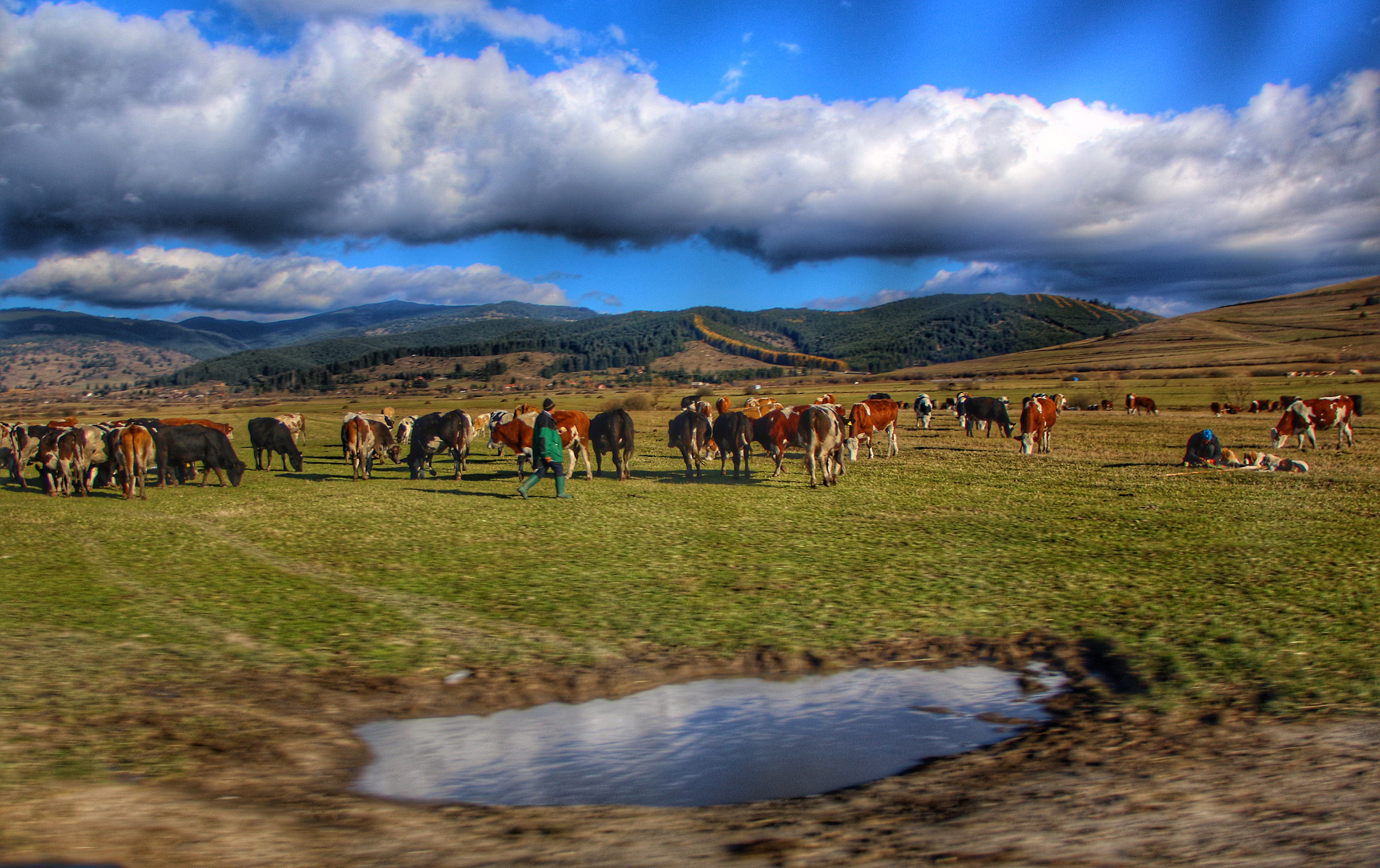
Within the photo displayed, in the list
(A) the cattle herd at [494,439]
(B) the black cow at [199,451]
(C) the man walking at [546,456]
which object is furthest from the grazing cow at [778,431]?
(B) the black cow at [199,451]

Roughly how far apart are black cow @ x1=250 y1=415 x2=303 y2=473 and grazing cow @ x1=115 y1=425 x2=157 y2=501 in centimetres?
662

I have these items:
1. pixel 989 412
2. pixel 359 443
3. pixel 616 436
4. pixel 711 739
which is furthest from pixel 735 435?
pixel 989 412

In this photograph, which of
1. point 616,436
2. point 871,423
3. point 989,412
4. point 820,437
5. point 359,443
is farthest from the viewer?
point 989,412

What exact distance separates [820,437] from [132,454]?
18065mm

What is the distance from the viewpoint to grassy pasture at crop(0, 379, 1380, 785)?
5672 mm

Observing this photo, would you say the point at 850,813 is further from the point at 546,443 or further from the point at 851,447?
the point at 851,447

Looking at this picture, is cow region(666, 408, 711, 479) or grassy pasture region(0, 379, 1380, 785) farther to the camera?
cow region(666, 408, 711, 479)

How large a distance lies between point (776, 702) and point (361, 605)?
4.85 metres

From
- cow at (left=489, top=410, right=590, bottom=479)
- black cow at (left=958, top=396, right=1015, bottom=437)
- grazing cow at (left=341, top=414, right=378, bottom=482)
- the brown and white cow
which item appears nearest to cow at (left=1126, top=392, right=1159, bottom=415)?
black cow at (left=958, top=396, right=1015, bottom=437)

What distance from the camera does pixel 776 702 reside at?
564 centimetres

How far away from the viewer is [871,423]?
25.8 meters

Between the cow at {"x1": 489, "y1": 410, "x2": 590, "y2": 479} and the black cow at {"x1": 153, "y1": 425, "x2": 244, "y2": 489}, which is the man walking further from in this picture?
the black cow at {"x1": 153, "y1": 425, "x2": 244, "y2": 489}

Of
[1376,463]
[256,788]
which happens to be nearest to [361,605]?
[256,788]

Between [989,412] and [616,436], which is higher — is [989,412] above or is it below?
above
